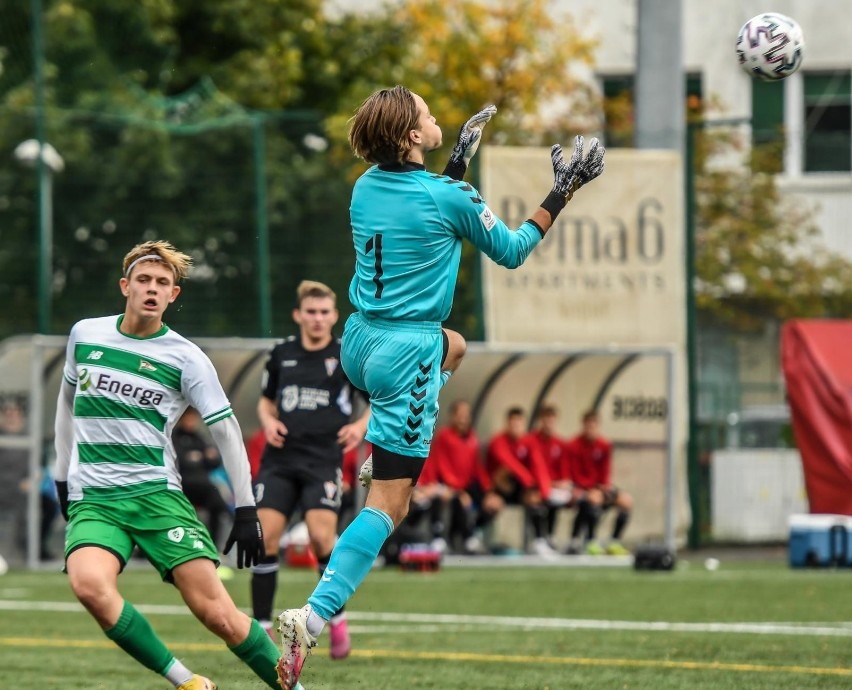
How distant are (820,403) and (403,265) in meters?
12.4

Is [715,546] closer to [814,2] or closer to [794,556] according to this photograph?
[794,556]

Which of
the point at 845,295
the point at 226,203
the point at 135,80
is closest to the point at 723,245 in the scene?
the point at 845,295

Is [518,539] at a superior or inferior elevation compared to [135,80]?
inferior

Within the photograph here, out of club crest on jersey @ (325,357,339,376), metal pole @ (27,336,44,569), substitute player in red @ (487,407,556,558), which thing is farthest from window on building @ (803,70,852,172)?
club crest on jersey @ (325,357,339,376)

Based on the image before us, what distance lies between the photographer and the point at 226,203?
2036 cm

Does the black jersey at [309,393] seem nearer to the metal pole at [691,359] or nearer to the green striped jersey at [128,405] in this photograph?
the green striped jersey at [128,405]

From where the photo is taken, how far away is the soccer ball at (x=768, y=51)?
29.5 ft

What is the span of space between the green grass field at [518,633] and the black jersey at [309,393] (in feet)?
4.07

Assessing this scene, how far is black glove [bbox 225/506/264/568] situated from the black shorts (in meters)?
3.07

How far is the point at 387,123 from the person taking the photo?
22.1 ft

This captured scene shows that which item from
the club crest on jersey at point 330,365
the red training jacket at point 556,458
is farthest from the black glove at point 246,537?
the red training jacket at point 556,458

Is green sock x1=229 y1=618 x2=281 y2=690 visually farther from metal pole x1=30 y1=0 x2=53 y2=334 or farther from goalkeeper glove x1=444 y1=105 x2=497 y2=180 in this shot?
metal pole x1=30 y1=0 x2=53 y2=334

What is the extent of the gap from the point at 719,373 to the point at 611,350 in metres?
1.98

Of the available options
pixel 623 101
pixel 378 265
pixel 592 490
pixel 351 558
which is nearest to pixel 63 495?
pixel 351 558
